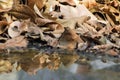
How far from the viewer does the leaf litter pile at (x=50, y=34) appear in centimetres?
409

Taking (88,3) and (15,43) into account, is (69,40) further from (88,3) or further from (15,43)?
(88,3)

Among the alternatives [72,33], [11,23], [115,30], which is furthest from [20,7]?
[115,30]

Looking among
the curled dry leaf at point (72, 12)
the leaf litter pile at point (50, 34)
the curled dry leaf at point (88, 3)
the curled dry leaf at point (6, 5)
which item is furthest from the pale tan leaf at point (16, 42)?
the curled dry leaf at point (88, 3)

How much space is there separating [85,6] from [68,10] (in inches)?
25.6

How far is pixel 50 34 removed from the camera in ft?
15.5

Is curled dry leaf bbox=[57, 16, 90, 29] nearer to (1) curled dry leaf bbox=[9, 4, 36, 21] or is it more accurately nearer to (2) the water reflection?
(1) curled dry leaf bbox=[9, 4, 36, 21]

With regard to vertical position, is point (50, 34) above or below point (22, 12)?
below

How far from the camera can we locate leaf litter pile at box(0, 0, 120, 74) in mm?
4094

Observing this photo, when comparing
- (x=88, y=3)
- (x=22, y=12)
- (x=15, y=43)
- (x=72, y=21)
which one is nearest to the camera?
(x=15, y=43)

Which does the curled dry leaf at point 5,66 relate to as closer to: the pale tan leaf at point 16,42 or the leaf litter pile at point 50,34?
the leaf litter pile at point 50,34

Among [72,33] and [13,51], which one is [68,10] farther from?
[13,51]

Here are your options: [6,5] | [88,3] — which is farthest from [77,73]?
[88,3]

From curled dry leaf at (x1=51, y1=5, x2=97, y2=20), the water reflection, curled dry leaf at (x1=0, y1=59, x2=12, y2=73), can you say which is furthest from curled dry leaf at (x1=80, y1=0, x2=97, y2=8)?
curled dry leaf at (x1=0, y1=59, x2=12, y2=73)

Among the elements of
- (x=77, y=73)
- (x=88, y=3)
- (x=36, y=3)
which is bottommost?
(x=88, y=3)
